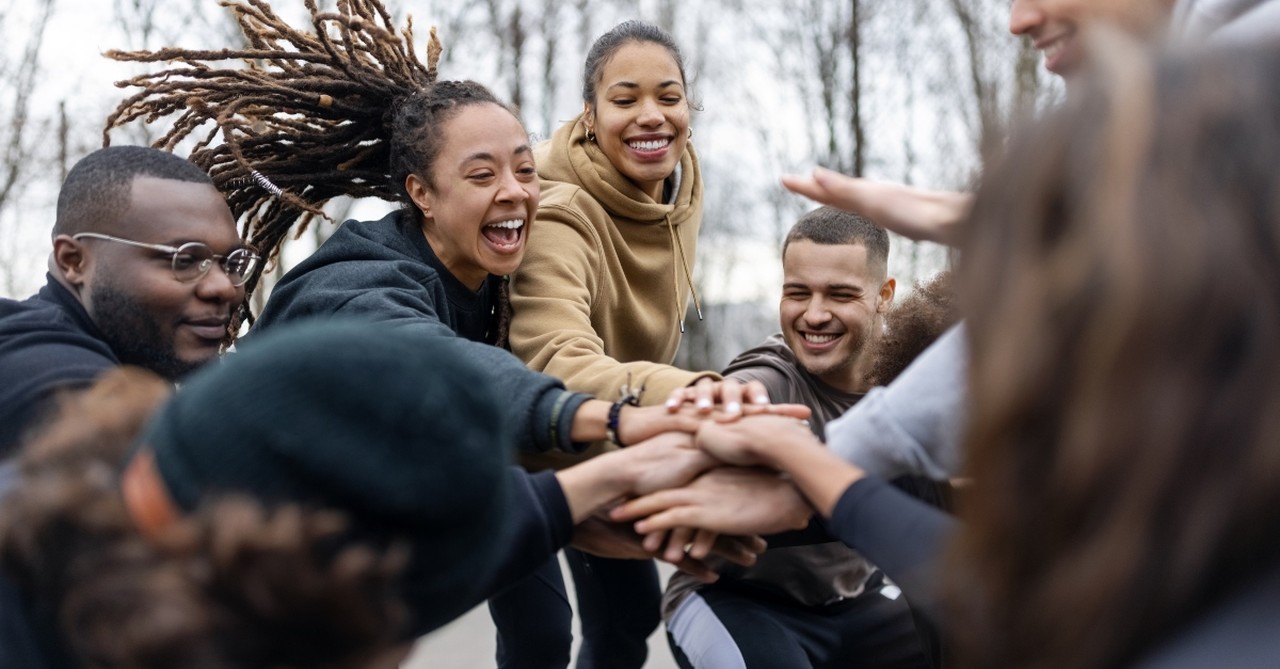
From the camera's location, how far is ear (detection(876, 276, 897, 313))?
12.8 ft

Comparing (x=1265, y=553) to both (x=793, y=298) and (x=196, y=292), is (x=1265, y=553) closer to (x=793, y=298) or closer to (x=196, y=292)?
(x=196, y=292)

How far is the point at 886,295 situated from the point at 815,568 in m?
1.00

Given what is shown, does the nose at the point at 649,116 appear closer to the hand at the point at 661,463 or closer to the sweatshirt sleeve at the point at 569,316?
the sweatshirt sleeve at the point at 569,316

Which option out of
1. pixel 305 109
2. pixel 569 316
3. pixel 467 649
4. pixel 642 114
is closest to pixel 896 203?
pixel 569 316

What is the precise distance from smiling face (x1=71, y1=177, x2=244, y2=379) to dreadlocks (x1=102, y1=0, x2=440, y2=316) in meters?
0.47

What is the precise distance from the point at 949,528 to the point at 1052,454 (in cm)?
66

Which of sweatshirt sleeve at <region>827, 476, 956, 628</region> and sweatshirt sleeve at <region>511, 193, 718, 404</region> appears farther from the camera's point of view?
sweatshirt sleeve at <region>511, 193, 718, 404</region>

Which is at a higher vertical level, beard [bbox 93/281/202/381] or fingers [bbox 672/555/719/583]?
beard [bbox 93/281/202/381]

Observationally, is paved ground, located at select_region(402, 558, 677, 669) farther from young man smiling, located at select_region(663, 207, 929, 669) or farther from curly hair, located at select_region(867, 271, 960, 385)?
curly hair, located at select_region(867, 271, 960, 385)

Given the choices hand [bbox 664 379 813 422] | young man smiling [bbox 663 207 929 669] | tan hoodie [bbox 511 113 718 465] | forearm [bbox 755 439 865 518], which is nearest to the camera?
forearm [bbox 755 439 865 518]

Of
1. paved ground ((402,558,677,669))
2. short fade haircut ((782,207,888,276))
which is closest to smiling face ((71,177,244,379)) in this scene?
short fade haircut ((782,207,888,276))

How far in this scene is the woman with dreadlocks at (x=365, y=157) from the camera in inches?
120

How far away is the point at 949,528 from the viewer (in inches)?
69.9

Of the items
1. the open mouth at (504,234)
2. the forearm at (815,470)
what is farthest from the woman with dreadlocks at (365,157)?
the forearm at (815,470)
